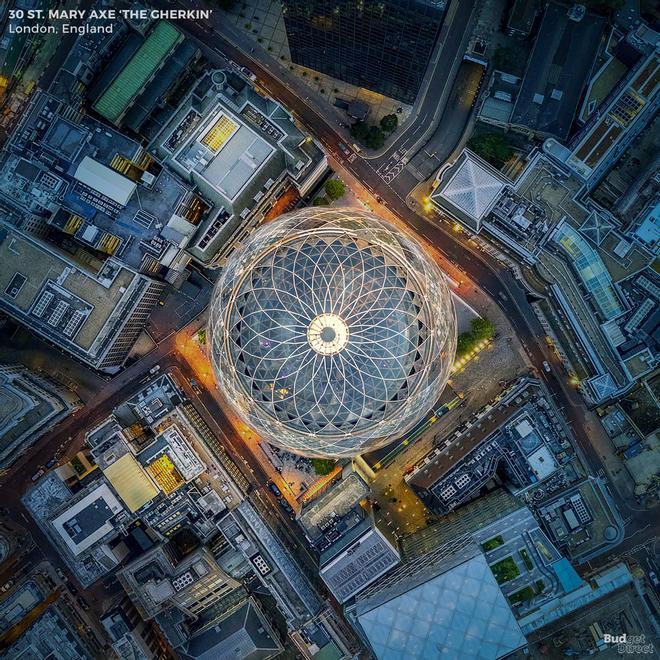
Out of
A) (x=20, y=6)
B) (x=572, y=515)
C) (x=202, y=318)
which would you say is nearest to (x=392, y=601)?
(x=572, y=515)

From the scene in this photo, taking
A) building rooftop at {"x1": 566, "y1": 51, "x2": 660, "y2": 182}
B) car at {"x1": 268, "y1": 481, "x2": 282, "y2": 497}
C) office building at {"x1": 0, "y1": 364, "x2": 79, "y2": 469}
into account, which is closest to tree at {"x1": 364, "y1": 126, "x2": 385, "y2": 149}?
building rooftop at {"x1": 566, "y1": 51, "x2": 660, "y2": 182}

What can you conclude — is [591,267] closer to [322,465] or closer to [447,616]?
[322,465]

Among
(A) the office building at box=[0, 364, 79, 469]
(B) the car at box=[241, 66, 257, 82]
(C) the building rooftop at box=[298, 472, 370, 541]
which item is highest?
(B) the car at box=[241, 66, 257, 82]

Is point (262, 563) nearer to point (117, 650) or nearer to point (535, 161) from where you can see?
point (117, 650)

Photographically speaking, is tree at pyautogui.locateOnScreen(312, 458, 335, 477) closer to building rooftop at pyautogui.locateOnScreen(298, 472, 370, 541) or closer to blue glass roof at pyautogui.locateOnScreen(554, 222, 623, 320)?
building rooftop at pyautogui.locateOnScreen(298, 472, 370, 541)

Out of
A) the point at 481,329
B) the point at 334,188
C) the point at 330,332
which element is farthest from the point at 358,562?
the point at 334,188

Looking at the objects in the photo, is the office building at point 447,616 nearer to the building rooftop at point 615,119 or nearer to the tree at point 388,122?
the building rooftop at point 615,119
